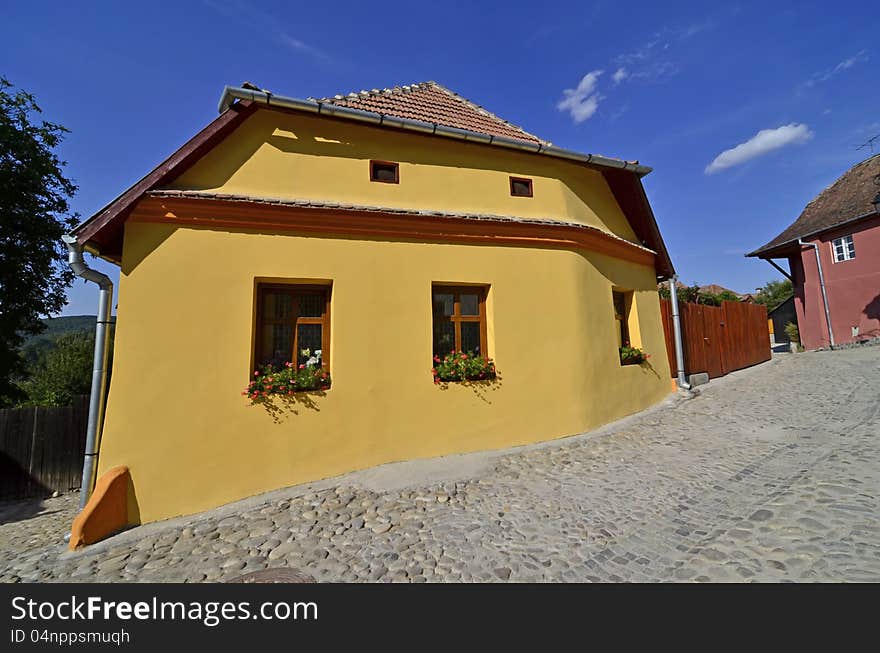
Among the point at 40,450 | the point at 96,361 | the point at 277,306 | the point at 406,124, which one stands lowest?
the point at 40,450

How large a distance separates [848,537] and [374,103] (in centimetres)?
768

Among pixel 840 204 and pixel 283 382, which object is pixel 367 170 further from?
pixel 840 204

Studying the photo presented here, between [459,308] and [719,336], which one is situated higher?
[459,308]

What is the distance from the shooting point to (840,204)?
16.7 m

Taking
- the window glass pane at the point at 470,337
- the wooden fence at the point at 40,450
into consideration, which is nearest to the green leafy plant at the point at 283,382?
the window glass pane at the point at 470,337

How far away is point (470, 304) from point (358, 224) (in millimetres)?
2153

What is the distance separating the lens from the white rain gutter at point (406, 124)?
532cm

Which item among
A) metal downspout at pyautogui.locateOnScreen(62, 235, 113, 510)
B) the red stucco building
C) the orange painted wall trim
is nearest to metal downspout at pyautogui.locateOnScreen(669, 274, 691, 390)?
the orange painted wall trim

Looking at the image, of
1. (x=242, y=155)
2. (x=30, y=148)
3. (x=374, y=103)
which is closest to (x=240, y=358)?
(x=242, y=155)

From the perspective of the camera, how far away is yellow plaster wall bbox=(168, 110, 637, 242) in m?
5.56

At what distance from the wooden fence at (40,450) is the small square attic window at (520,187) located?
898cm

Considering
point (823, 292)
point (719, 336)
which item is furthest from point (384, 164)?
point (823, 292)

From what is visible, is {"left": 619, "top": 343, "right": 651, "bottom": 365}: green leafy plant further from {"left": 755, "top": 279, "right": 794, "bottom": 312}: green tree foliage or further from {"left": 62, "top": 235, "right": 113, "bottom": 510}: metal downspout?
{"left": 755, "top": 279, "right": 794, "bottom": 312}: green tree foliage

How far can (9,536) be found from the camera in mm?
4965
